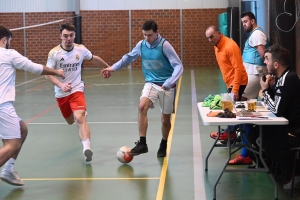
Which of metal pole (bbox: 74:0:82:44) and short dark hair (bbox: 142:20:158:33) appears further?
metal pole (bbox: 74:0:82:44)

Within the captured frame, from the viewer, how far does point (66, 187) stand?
709 cm

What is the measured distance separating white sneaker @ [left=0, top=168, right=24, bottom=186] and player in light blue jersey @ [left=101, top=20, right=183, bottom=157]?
174 cm

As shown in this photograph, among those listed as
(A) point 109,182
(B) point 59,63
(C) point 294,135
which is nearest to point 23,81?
(B) point 59,63

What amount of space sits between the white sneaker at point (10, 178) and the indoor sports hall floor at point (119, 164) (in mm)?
90

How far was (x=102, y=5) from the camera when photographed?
26.5 metres

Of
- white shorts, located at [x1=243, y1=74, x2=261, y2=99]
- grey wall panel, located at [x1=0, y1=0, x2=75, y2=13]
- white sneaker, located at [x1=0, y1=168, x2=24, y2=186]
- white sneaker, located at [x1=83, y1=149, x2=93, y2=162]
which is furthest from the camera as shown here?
grey wall panel, located at [x1=0, y1=0, x2=75, y2=13]

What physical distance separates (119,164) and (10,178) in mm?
1784

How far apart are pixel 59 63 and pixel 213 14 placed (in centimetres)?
1810

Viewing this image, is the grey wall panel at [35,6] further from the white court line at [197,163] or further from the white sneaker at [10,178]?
the white sneaker at [10,178]

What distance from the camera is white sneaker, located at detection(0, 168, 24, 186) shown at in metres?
6.95

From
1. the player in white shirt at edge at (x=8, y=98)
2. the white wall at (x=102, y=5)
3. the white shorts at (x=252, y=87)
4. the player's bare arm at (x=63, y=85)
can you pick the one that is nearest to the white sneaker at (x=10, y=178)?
the player in white shirt at edge at (x=8, y=98)

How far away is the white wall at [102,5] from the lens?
26.2 m

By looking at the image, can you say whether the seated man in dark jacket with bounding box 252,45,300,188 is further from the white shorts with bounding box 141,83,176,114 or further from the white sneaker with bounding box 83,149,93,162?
the white sneaker with bounding box 83,149,93,162

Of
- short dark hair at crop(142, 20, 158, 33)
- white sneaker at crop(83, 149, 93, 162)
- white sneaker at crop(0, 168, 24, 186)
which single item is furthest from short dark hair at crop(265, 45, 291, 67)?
white sneaker at crop(0, 168, 24, 186)
